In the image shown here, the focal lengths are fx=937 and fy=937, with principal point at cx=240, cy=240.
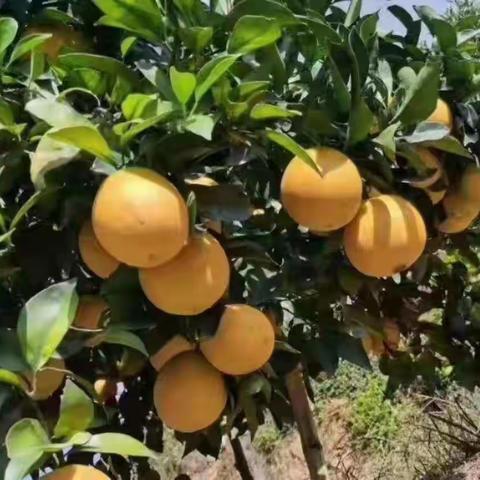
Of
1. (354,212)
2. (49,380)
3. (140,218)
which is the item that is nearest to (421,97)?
(354,212)

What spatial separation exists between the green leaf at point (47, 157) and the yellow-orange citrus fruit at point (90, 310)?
0.17m

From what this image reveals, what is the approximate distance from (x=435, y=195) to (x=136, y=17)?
40cm

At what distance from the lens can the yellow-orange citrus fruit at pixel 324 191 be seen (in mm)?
892

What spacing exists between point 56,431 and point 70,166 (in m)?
0.26

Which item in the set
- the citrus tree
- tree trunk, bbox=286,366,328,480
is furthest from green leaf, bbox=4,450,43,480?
tree trunk, bbox=286,366,328,480

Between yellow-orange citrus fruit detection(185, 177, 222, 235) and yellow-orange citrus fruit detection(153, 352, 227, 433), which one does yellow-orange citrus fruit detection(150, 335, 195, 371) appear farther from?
yellow-orange citrus fruit detection(185, 177, 222, 235)

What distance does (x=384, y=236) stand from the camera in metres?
0.93

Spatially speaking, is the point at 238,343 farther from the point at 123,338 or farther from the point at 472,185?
the point at 472,185

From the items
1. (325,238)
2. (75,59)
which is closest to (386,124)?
(325,238)

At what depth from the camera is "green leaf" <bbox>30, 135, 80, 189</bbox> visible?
0.79 meters

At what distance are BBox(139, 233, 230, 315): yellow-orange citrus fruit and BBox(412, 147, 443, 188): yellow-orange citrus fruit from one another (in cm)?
28

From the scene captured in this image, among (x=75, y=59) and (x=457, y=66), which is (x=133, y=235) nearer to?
(x=75, y=59)

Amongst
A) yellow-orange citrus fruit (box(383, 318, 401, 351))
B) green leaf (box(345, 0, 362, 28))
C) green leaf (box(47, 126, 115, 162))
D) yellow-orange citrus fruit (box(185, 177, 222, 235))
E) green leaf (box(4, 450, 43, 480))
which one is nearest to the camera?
green leaf (box(4, 450, 43, 480))

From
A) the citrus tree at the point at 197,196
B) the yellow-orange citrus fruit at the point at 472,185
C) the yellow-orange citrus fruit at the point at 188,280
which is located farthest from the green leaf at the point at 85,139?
the yellow-orange citrus fruit at the point at 472,185
